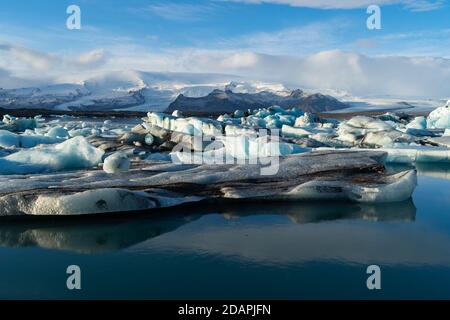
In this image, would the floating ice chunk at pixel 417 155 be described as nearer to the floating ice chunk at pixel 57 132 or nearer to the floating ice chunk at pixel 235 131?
the floating ice chunk at pixel 235 131

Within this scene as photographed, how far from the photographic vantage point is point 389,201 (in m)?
7.42

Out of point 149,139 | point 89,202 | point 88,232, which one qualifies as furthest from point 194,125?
point 88,232

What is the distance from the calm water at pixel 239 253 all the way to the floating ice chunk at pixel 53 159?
12.1 ft

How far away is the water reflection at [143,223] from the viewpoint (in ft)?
17.8

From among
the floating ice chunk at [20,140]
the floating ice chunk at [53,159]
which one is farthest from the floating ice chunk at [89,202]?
the floating ice chunk at [20,140]

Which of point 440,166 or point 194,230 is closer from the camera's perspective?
point 194,230

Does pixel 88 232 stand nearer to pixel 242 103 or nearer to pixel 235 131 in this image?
pixel 235 131

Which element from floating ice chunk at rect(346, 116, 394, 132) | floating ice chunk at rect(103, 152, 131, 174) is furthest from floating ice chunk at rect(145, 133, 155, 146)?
floating ice chunk at rect(346, 116, 394, 132)

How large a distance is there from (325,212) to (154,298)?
3685 mm

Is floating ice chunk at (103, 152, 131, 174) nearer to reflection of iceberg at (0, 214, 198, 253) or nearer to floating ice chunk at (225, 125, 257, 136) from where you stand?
reflection of iceberg at (0, 214, 198, 253)

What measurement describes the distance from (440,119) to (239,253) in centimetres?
2398

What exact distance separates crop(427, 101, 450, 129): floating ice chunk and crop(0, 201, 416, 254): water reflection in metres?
20.1
